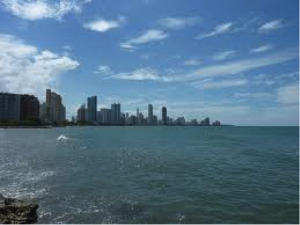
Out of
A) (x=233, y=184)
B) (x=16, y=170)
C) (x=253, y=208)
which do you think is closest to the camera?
(x=253, y=208)

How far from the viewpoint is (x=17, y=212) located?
20.7m

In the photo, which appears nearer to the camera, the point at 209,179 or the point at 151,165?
the point at 209,179

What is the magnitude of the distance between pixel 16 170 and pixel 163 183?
19866 mm

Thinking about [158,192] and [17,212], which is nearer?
[17,212]

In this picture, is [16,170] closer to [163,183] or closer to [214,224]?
[163,183]

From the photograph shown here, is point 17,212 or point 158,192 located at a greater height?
point 17,212

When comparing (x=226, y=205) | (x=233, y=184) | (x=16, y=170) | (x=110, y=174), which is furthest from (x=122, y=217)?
(x=16, y=170)

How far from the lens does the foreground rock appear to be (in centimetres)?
1938

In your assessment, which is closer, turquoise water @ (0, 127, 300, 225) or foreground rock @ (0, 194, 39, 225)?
foreground rock @ (0, 194, 39, 225)

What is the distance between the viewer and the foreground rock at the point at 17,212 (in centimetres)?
1938

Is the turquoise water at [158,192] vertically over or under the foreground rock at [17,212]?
under

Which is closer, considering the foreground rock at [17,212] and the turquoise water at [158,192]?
the foreground rock at [17,212]

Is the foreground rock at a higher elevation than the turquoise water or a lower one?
higher

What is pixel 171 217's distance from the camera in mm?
22406
